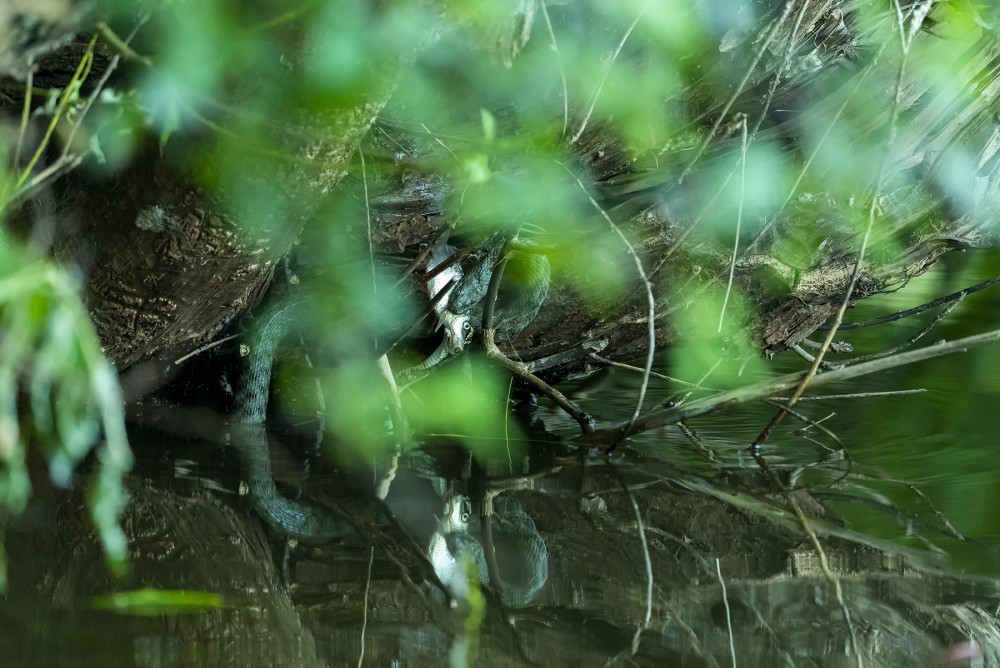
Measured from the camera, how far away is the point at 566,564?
1.63 meters

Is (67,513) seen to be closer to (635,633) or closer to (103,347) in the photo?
Result: (103,347)

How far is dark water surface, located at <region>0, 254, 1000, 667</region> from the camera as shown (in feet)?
4.27

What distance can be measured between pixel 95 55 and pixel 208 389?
1.15m

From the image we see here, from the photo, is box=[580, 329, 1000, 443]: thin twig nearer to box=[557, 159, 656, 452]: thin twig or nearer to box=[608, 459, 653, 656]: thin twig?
box=[557, 159, 656, 452]: thin twig

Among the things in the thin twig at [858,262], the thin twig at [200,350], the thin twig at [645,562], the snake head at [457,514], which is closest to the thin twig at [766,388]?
the thin twig at [858,262]

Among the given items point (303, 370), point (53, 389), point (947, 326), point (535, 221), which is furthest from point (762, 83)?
point (947, 326)

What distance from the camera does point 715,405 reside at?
2.35 metres

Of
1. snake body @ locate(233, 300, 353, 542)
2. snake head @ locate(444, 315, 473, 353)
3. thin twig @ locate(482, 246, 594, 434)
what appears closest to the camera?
snake body @ locate(233, 300, 353, 542)

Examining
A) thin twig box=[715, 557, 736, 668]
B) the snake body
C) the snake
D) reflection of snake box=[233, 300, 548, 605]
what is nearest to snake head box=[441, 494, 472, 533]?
reflection of snake box=[233, 300, 548, 605]

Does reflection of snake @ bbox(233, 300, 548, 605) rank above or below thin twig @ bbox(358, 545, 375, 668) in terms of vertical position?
below

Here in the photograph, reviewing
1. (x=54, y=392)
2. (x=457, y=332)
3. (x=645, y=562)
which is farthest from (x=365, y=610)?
(x=54, y=392)

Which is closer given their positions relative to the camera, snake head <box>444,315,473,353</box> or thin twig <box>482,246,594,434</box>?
thin twig <box>482,246,594,434</box>

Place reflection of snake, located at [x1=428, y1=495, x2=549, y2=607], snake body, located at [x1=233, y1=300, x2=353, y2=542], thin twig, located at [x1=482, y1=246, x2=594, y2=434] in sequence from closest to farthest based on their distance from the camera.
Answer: reflection of snake, located at [x1=428, y1=495, x2=549, y2=607], snake body, located at [x1=233, y1=300, x2=353, y2=542], thin twig, located at [x1=482, y1=246, x2=594, y2=434]

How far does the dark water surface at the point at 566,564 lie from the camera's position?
130 cm
